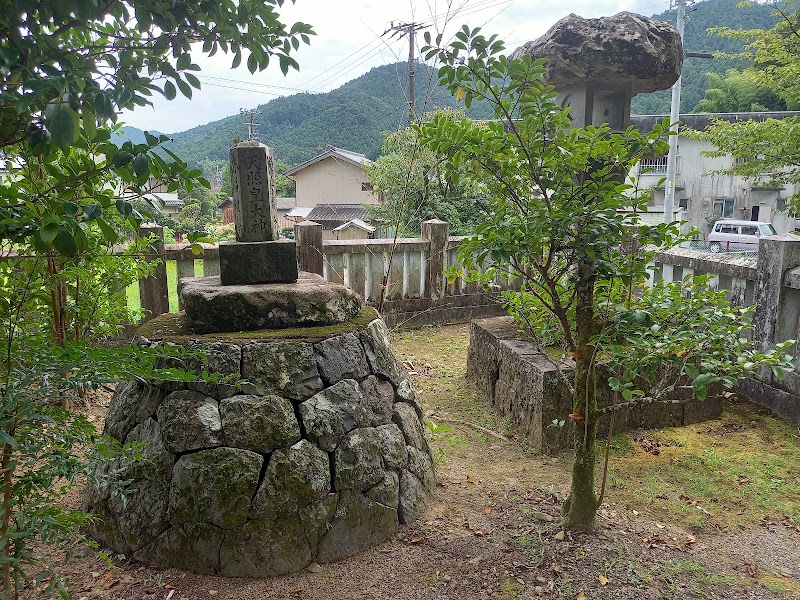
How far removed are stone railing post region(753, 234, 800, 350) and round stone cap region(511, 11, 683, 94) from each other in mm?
1676

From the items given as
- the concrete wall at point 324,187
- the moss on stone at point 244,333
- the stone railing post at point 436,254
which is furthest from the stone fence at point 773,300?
the concrete wall at point 324,187

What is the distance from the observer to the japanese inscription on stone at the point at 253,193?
134 inches

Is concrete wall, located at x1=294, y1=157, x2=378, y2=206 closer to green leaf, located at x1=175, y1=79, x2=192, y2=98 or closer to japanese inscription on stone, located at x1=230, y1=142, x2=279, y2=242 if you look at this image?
japanese inscription on stone, located at x1=230, y1=142, x2=279, y2=242

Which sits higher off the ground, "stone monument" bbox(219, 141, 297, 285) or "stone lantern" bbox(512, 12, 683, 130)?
"stone lantern" bbox(512, 12, 683, 130)

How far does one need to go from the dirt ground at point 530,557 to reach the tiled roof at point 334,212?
22.0 metres

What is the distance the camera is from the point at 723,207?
77.2 ft

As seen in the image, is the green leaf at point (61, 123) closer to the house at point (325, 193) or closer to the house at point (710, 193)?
the house at point (325, 193)

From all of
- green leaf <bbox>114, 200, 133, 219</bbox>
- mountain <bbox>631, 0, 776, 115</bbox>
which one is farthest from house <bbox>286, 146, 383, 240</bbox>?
green leaf <bbox>114, 200, 133, 219</bbox>

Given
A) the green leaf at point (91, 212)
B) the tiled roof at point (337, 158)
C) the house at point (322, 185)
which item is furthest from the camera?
the house at point (322, 185)

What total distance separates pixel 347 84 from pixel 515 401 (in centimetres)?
2288

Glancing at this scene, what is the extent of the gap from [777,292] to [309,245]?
15.3 feet

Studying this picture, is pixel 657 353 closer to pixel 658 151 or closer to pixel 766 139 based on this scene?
pixel 658 151

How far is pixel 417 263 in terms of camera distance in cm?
742

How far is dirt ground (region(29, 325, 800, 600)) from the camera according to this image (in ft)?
8.00
